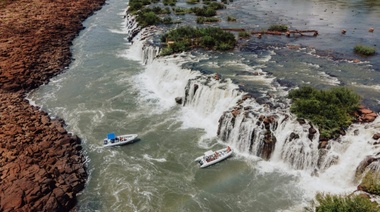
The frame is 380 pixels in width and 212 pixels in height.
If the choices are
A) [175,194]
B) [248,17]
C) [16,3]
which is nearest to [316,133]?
[175,194]

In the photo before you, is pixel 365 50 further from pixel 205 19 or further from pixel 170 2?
pixel 170 2

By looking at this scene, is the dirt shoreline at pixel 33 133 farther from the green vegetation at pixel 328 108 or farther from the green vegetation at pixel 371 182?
the green vegetation at pixel 371 182

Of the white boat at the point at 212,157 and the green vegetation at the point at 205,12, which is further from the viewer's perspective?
the green vegetation at the point at 205,12

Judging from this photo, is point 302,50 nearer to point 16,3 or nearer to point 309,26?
point 309,26

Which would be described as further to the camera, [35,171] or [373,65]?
[373,65]

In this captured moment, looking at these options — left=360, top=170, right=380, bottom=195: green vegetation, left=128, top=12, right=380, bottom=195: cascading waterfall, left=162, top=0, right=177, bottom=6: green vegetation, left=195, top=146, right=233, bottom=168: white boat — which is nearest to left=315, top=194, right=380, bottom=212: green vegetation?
A: left=360, top=170, right=380, bottom=195: green vegetation

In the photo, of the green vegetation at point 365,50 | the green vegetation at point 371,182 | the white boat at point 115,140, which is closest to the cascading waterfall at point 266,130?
the green vegetation at point 371,182
